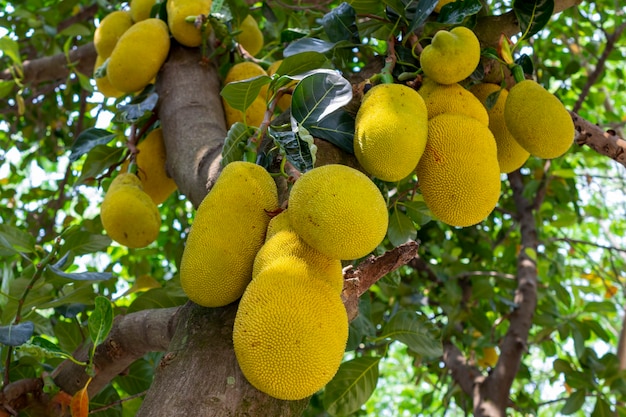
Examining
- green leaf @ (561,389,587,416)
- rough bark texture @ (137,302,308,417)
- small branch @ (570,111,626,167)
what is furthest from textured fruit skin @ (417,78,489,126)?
green leaf @ (561,389,587,416)

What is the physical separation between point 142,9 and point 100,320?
0.99 metres

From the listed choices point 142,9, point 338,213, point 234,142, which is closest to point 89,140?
point 142,9

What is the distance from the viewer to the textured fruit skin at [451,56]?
942mm

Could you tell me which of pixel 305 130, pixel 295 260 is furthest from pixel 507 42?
pixel 295 260

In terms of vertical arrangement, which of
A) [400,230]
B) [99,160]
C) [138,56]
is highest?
[138,56]

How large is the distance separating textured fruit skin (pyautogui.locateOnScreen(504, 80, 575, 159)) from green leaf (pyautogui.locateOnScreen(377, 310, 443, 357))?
0.54 metres

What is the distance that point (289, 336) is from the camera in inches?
24.8

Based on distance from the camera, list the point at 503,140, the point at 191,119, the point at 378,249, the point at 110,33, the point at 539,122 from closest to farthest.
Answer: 1. the point at 539,122
2. the point at 503,140
3. the point at 378,249
4. the point at 191,119
5. the point at 110,33

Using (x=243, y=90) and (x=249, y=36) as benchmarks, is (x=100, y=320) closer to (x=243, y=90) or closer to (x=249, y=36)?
(x=243, y=90)

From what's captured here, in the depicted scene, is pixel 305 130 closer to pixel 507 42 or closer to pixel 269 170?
pixel 269 170

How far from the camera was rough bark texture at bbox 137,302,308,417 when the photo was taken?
688 millimetres

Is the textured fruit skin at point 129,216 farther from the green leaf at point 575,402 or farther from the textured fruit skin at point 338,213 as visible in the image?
the green leaf at point 575,402

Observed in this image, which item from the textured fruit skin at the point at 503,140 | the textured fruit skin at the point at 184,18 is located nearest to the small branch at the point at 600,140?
the textured fruit skin at the point at 503,140

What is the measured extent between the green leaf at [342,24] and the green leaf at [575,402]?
137 centimetres
